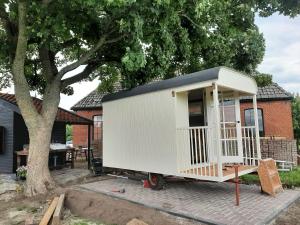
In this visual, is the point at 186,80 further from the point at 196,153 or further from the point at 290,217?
the point at 290,217

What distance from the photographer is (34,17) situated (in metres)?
8.36

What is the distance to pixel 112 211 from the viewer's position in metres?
6.57

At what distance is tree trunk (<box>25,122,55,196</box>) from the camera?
28.6 ft

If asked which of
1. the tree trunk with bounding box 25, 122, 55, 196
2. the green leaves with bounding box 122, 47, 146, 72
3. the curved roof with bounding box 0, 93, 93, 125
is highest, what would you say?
the green leaves with bounding box 122, 47, 146, 72

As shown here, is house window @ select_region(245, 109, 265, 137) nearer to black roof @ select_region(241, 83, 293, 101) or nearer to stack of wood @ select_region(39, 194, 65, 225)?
black roof @ select_region(241, 83, 293, 101)

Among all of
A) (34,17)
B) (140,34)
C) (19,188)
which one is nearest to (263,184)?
(140,34)

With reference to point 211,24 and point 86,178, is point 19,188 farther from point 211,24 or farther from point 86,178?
point 211,24

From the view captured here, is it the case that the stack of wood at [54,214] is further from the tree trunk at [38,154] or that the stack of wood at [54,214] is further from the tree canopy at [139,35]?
the tree canopy at [139,35]

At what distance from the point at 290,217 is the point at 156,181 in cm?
390

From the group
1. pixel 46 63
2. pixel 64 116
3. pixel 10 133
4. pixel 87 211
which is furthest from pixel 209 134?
pixel 10 133

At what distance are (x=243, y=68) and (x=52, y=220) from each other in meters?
9.32

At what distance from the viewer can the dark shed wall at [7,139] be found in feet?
41.0

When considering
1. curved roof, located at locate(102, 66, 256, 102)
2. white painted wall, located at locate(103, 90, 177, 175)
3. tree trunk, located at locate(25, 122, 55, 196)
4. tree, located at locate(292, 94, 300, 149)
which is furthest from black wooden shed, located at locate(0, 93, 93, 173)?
tree, located at locate(292, 94, 300, 149)

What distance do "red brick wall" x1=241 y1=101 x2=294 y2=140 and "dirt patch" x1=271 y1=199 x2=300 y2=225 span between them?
1188 centimetres
